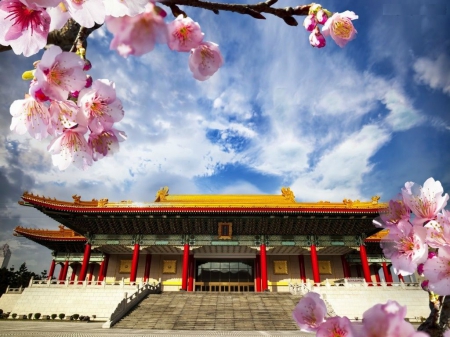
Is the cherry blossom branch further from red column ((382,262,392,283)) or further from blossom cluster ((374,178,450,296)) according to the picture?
red column ((382,262,392,283))

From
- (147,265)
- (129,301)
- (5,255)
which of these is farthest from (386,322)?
(5,255)

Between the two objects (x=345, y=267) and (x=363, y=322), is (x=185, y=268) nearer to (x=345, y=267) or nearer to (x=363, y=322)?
(x=345, y=267)

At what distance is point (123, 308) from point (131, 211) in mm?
5789

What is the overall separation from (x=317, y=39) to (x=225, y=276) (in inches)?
731

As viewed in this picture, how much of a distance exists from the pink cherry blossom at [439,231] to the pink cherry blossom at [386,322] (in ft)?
1.31

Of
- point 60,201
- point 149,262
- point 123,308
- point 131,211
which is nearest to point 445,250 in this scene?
point 123,308

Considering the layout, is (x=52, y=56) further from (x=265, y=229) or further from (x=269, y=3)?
(x=265, y=229)

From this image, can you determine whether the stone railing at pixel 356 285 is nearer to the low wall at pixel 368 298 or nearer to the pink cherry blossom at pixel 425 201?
the low wall at pixel 368 298

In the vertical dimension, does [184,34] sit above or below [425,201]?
above

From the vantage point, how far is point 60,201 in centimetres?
1562

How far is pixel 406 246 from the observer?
38.8 inches

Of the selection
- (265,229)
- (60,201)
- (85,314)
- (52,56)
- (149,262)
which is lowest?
(85,314)

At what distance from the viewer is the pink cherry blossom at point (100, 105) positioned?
31.2 inches

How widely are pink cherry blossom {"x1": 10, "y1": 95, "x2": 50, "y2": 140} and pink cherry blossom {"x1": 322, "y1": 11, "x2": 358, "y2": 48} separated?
44.0 inches
